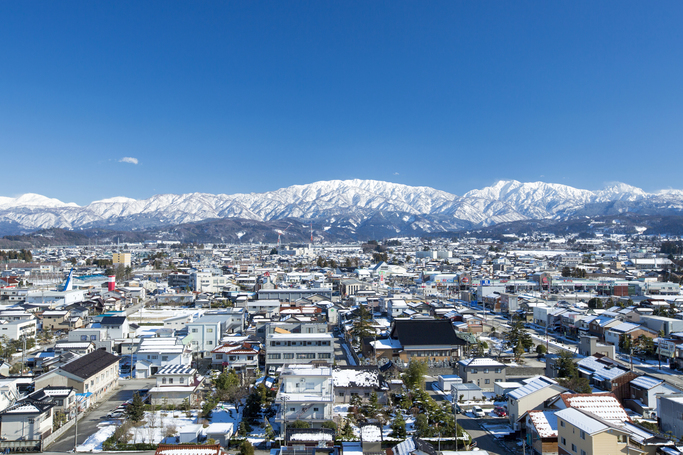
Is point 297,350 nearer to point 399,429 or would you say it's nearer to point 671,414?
point 399,429

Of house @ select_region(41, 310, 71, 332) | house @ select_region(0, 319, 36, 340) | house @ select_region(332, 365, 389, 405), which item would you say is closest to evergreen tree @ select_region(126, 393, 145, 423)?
house @ select_region(332, 365, 389, 405)

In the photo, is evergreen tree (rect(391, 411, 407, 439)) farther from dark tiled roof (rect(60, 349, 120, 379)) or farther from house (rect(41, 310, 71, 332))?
house (rect(41, 310, 71, 332))

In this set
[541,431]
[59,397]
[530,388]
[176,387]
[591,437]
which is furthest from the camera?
[176,387]

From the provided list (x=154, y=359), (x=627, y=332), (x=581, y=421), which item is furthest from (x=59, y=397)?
(x=627, y=332)

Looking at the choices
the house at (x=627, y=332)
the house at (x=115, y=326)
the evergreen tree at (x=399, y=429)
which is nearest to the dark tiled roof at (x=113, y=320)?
the house at (x=115, y=326)

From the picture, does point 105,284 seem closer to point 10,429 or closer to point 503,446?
point 10,429

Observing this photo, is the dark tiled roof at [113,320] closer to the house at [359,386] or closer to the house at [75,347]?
the house at [75,347]

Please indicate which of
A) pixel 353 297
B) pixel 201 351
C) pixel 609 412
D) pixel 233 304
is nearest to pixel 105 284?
pixel 233 304
